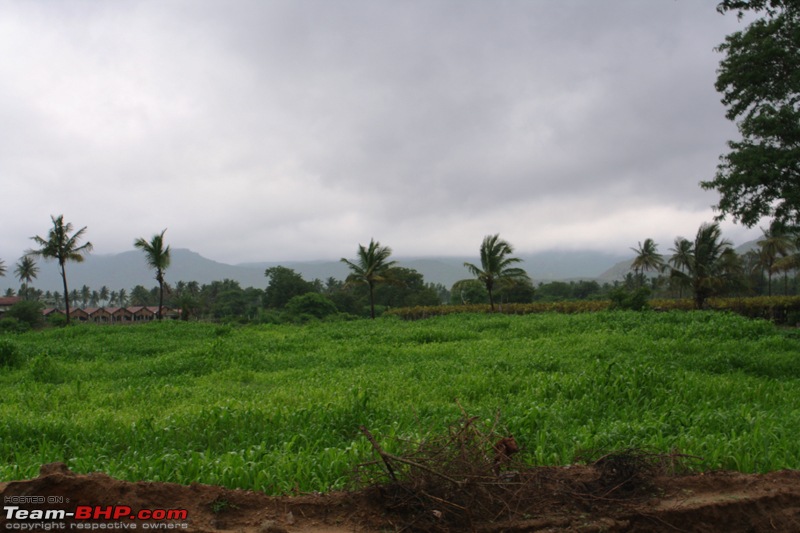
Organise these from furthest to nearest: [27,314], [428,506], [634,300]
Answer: [27,314], [634,300], [428,506]

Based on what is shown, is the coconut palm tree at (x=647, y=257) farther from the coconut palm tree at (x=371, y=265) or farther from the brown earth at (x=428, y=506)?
the brown earth at (x=428, y=506)

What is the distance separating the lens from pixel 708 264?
79.8 feet

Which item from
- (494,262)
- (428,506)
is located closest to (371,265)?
(494,262)

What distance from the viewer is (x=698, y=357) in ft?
31.8

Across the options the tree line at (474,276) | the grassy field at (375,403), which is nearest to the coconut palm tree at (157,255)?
the tree line at (474,276)

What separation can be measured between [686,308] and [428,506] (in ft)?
97.1

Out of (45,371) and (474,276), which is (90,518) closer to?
(45,371)

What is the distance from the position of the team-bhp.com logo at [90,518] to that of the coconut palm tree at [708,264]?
26578 millimetres

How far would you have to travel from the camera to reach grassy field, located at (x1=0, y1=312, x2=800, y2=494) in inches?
165

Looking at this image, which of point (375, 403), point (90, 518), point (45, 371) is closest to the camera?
point (90, 518)

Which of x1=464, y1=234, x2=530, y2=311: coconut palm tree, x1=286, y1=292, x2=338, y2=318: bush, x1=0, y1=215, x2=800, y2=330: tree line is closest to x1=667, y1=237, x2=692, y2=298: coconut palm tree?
x1=0, y1=215, x2=800, y2=330: tree line

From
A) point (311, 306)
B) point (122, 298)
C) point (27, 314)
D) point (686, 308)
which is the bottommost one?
point (686, 308)

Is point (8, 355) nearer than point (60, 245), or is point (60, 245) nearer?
point (8, 355)

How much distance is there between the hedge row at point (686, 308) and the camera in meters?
24.0
